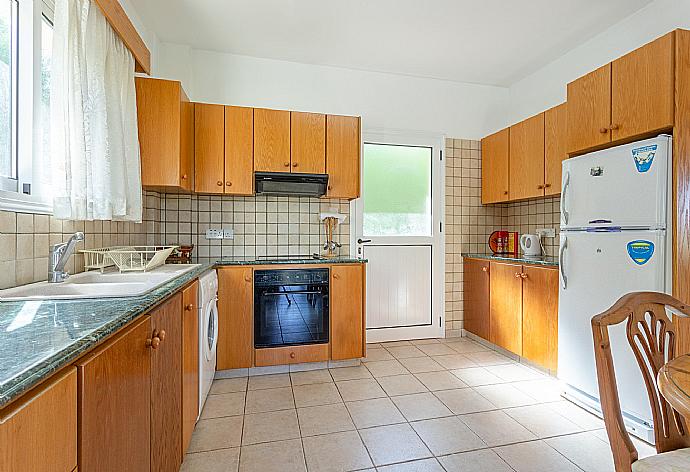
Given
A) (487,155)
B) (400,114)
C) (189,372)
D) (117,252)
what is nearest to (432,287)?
(487,155)

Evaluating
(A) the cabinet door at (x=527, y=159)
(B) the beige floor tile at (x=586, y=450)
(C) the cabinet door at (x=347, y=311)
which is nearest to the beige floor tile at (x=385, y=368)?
(C) the cabinet door at (x=347, y=311)

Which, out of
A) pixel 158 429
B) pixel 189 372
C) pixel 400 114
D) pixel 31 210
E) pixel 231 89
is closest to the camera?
pixel 158 429

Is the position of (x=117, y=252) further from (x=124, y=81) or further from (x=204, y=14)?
(x=204, y=14)

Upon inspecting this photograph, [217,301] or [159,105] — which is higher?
Result: [159,105]

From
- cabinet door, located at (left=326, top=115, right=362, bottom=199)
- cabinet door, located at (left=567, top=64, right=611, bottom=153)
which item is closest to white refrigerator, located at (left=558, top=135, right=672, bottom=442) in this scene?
cabinet door, located at (left=567, top=64, right=611, bottom=153)

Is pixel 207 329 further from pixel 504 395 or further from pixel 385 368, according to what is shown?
pixel 504 395

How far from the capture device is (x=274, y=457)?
1.89 metres

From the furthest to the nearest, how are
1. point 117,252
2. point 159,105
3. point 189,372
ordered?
1. point 159,105
2. point 117,252
3. point 189,372

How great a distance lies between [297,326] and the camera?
3.04m

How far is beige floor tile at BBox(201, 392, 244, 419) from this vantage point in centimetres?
235

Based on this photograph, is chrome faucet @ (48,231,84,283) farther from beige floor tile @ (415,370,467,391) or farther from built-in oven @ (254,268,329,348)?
beige floor tile @ (415,370,467,391)

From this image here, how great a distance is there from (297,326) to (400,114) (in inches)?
94.2

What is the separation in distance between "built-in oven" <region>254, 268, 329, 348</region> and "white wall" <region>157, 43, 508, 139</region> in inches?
65.7

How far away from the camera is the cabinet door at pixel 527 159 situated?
3.25m
